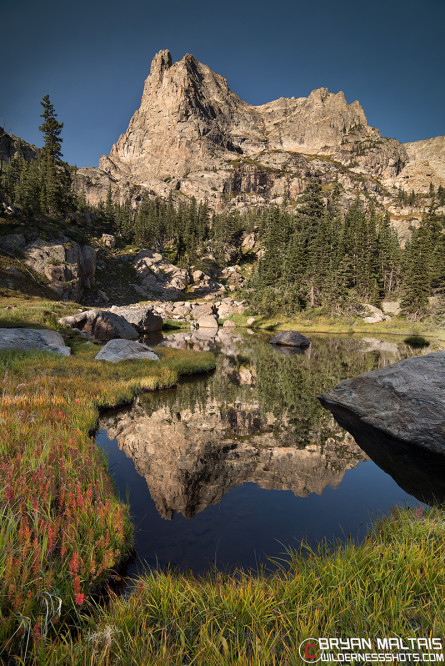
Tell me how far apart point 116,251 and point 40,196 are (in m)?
38.3

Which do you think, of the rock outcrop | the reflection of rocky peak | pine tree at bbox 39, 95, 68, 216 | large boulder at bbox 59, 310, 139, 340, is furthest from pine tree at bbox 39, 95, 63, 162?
the reflection of rocky peak

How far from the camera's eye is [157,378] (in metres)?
17.3

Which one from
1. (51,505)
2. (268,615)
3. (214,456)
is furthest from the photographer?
(214,456)

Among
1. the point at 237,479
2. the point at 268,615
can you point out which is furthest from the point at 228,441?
the point at 268,615

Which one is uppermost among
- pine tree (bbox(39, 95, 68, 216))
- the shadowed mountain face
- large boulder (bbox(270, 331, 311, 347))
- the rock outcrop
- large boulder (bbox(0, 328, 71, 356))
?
pine tree (bbox(39, 95, 68, 216))

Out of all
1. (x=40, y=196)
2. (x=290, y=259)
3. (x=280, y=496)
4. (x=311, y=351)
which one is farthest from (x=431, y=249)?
(x=40, y=196)

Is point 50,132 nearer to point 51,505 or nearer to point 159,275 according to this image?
point 159,275

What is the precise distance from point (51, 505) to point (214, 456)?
16.2ft

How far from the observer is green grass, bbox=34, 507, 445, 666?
2.93 m

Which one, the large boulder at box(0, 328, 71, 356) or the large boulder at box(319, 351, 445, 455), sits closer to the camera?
the large boulder at box(319, 351, 445, 455)

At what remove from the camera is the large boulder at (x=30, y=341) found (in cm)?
1969

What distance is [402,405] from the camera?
11266 millimetres

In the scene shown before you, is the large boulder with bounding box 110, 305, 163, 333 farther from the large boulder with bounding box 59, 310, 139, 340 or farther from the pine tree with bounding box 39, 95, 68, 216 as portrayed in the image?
the pine tree with bounding box 39, 95, 68, 216

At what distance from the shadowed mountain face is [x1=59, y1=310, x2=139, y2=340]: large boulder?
1981 cm
